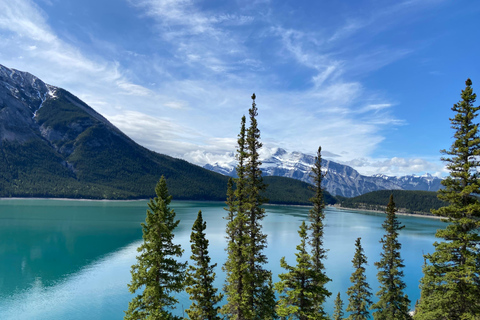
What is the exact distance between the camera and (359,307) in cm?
3369

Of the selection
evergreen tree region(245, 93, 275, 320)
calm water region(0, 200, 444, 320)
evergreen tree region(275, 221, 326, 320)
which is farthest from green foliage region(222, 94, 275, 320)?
calm water region(0, 200, 444, 320)

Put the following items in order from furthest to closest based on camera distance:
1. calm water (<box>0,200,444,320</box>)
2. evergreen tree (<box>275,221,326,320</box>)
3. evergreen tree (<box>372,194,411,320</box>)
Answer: calm water (<box>0,200,444,320</box>) → evergreen tree (<box>372,194,411,320</box>) → evergreen tree (<box>275,221,326,320</box>)

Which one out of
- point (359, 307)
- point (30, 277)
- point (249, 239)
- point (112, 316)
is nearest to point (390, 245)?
point (359, 307)

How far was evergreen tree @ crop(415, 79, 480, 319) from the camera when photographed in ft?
60.8

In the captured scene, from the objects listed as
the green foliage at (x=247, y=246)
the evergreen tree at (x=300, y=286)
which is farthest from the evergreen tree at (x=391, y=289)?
the evergreen tree at (x=300, y=286)

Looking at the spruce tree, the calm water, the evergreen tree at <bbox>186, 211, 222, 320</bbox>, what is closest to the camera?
the spruce tree

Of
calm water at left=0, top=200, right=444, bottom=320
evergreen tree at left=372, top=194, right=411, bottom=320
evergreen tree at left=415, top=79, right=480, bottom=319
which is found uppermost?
evergreen tree at left=415, top=79, right=480, bottom=319

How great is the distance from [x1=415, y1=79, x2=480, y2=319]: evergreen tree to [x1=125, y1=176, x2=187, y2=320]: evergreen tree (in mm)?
18270

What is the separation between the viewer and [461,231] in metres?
19.3

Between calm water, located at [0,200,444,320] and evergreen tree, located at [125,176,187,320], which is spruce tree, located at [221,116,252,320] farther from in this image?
calm water, located at [0,200,444,320]

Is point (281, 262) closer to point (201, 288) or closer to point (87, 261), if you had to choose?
point (201, 288)

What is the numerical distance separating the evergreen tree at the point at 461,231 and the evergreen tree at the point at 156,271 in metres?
18.3

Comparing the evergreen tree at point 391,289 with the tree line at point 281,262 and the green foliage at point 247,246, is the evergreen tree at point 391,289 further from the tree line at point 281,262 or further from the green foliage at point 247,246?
the green foliage at point 247,246

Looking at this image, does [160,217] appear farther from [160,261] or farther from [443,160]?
[443,160]
